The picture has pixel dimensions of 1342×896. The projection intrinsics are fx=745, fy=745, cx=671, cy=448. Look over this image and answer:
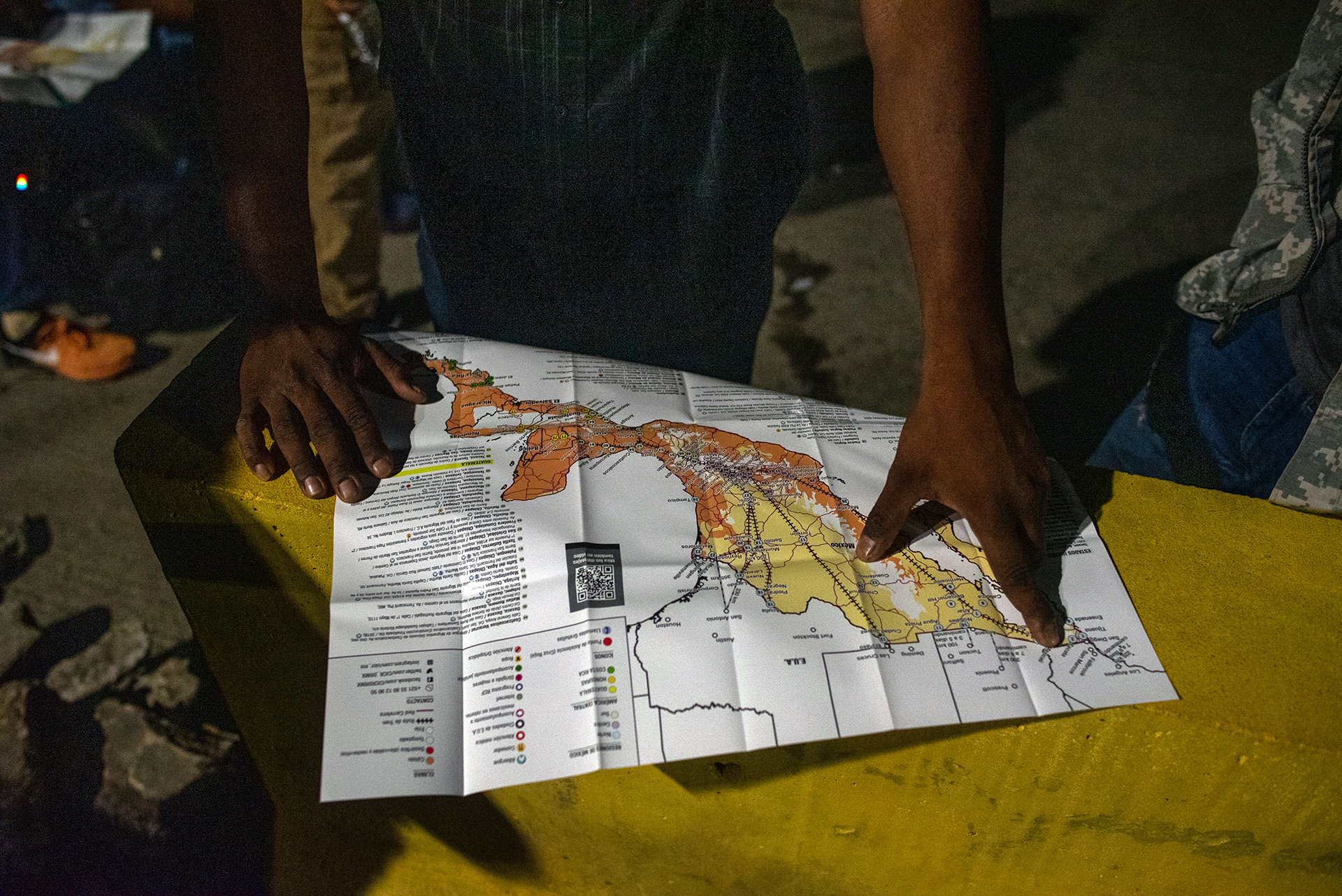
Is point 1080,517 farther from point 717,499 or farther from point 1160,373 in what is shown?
point 1160,373

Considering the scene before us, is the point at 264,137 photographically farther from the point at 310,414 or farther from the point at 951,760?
the point at 951,760

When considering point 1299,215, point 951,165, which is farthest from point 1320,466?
point 951,165

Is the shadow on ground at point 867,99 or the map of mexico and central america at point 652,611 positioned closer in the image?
the map of mexico and central america at point 652,611

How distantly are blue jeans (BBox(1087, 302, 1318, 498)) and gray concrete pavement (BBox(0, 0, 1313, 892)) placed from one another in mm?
823

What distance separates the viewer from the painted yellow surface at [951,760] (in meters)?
0.64

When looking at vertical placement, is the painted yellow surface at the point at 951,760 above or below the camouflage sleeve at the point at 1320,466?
below

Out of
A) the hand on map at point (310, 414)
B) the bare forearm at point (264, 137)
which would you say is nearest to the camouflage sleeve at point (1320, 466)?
the hand on map at point (310, 414)

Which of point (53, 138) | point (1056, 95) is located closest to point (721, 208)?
point (53, 138)

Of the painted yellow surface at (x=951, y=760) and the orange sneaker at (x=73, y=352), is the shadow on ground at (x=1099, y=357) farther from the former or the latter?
the orange sneaker at (x=73, y=352)

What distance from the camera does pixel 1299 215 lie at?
846mm

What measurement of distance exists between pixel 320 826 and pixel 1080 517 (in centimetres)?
101

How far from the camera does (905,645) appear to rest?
2.14 feet

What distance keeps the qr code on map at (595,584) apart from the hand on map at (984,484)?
0.24 metres

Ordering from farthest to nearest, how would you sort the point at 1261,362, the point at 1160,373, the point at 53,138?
the point at 53,138
the point at 1160,373
the point at 1261,362
